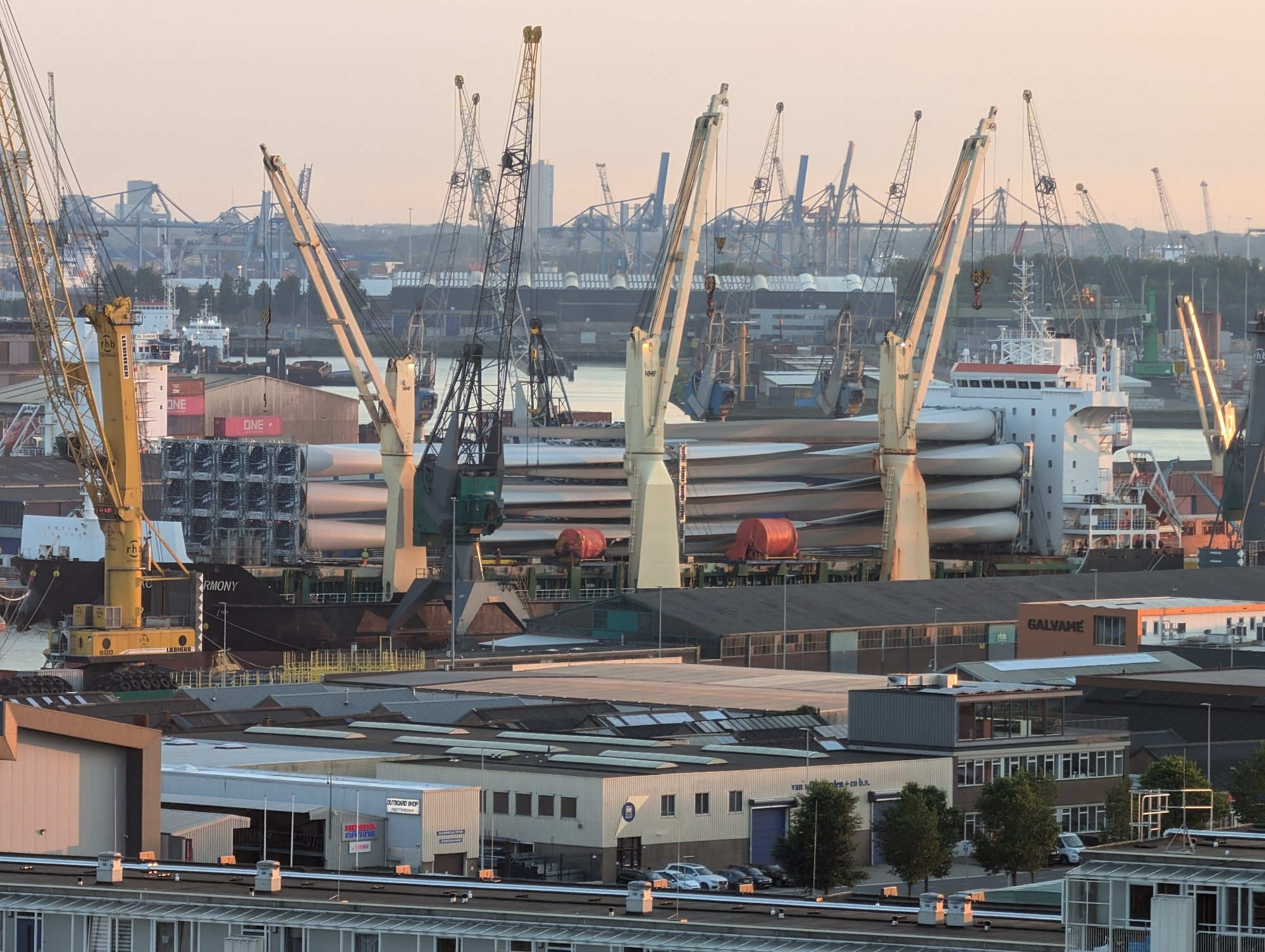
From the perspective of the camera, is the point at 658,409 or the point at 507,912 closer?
Result: the point at 507,912

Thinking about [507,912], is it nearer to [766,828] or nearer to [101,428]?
[766,828]

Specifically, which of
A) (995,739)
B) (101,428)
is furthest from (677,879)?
(101,428)

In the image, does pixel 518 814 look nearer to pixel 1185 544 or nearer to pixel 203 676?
pixel 203 676

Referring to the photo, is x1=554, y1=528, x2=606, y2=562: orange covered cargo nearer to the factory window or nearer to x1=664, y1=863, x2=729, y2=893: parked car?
the factory window

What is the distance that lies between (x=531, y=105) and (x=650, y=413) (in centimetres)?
883

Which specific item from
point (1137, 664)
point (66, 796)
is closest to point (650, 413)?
point (1137, 664)

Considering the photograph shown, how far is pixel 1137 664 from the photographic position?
1961 inches

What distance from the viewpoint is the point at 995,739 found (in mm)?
36406

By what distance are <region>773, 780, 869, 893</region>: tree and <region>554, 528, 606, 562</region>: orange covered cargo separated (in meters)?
42.3

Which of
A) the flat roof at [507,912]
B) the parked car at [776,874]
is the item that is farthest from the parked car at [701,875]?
the flat roof at [507,912]

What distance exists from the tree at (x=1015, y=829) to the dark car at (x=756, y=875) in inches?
105

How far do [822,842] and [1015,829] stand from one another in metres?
2.40

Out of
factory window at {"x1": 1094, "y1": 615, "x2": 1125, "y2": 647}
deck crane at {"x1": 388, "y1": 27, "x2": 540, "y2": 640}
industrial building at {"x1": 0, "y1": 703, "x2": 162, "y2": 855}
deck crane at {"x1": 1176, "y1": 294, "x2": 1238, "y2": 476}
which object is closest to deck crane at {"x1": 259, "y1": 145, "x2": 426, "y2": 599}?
deck crane at {"x1": 388, "y1": 27, "x2": 540, "y2": 640}

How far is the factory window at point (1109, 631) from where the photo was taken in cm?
5459
